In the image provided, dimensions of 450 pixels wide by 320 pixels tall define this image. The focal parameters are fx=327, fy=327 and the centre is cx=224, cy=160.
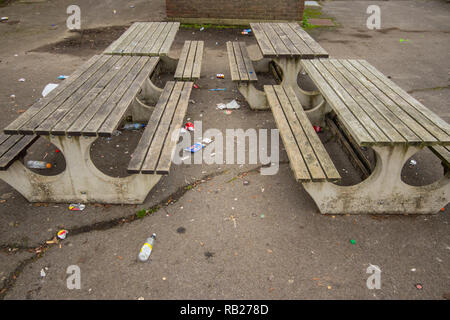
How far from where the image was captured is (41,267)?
2.73 metres

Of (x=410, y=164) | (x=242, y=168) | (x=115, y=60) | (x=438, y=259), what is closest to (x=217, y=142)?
(x=242, y=168)

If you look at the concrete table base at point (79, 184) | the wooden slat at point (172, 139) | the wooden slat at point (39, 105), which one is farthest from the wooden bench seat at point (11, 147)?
the wooden slat at point (172, 139)

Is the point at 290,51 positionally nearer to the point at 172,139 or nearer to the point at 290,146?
the point at 290,146

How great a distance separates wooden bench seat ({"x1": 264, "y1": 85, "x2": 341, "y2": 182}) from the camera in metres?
3.05

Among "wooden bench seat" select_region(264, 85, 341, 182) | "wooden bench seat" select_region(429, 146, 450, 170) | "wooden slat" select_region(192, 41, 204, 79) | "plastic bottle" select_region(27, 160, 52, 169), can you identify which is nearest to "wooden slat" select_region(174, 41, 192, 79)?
"wooden slat" select_region(192, 41, 204, 79)

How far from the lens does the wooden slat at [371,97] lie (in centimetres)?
293

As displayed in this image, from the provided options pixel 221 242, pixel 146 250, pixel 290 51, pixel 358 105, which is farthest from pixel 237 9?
pixel 146 250

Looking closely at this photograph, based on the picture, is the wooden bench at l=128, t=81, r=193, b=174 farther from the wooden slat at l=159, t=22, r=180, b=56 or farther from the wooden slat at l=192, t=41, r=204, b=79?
the wooden slat at l=159, t=22, r=180, b=56

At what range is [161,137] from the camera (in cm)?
348

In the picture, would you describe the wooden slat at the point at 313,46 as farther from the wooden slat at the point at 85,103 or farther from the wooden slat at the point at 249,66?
the wooden slat at the point at 85,103

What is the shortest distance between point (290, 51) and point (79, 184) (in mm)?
3699

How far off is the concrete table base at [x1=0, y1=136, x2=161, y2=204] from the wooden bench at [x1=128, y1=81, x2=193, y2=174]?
0.20 meters

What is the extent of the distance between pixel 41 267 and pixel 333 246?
2.54m

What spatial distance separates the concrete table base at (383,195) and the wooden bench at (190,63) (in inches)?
117
